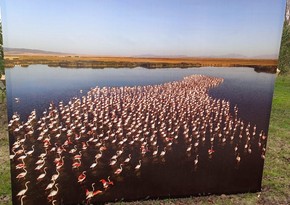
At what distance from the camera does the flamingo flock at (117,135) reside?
4.33 meters

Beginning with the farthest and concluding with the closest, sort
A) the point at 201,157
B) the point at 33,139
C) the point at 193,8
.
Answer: the point at 201,157 < the point at 193,8 < the point at 33,139

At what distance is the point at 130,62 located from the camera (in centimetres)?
453

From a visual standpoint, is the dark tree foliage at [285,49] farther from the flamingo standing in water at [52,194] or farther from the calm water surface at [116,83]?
the flamingo standing in water at [52,194]

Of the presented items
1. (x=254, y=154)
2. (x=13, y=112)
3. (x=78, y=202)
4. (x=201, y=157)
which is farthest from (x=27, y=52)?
(x=254, y=154)

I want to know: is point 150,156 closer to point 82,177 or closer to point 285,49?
point 82,177

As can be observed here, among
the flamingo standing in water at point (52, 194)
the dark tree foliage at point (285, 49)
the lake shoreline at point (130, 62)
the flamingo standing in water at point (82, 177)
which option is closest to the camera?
the lake shoreline at point (130, 62)

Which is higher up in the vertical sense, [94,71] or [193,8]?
[193,8]

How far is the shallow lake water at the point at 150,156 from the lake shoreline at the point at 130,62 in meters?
0.07

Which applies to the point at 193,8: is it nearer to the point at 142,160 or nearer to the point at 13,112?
the point at 142,160

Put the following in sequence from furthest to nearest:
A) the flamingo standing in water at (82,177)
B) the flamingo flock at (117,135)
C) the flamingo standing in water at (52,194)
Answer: the flamingo standing in water at (82,177) → the flamingo standing in water at (52,194) → the flamingo flock at (117,135)

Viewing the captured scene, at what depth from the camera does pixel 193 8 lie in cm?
458

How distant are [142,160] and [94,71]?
1553 mm

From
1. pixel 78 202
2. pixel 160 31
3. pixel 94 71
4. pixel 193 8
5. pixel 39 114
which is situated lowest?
pixel 78 202

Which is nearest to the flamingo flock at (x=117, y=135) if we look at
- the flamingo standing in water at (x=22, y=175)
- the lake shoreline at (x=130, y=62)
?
the flamingo standing in water at (x=22, y=175)
